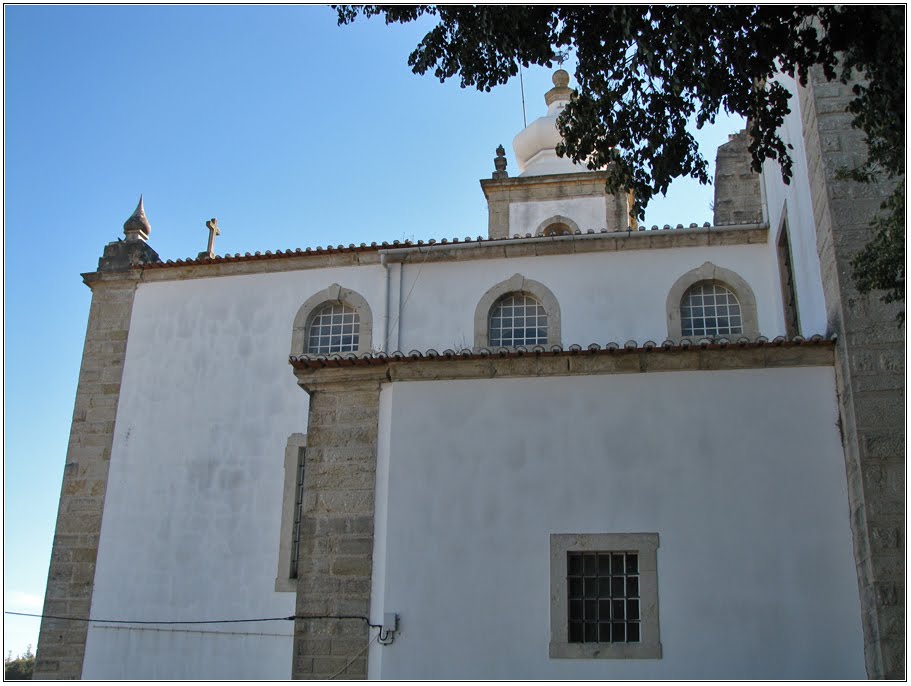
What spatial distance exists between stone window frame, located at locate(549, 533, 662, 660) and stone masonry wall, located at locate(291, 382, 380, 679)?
5.30ft

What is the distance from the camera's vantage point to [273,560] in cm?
1229

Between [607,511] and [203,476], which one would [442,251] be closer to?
[203,476]

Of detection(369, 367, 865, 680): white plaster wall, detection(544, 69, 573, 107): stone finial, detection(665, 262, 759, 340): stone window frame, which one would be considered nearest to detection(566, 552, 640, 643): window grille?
detection(369, 367, 865, 680): white plaster wall

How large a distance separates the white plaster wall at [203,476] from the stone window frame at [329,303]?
0.37 ft

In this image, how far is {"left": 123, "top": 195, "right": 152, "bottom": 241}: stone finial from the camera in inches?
597

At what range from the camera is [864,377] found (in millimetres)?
7871

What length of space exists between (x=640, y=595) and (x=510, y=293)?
20.6 ft

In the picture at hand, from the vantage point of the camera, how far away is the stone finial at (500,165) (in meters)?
18.0

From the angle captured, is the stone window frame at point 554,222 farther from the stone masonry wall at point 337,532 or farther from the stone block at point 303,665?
Answer: the stone block at point 303,665

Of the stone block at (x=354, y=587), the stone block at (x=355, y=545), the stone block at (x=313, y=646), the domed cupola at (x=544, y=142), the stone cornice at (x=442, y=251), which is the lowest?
the stone block at (x=313, y=646)

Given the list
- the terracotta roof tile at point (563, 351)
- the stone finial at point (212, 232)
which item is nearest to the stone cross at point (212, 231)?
the stone finial at point (212, 232)

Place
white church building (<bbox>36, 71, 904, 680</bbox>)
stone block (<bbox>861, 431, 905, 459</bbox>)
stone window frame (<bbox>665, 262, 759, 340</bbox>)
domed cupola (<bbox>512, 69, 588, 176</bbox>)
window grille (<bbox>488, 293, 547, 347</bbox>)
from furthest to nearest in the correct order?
domed cupola (<bbox>512, 69, 588, 176</bbox>), window grille (<bbox>488, 293, 547, 347</bbox>), stone window frame (<bbox>665, 262, 759, 340</bbox>), white church building (<bbox>36, 71, 904, 680</bbox>), stone block (<bbox>861, 431, 905, 459</bbox>)

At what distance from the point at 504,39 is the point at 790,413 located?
3995 mm

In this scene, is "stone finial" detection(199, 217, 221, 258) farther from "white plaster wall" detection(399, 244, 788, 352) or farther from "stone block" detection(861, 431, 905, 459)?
"stone block" detection(861, 431, 905, 459)
